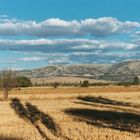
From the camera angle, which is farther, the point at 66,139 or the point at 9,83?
the point at 9,83

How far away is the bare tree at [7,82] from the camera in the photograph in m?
77.1

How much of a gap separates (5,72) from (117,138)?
200 ft

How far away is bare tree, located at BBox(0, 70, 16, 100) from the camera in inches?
3036

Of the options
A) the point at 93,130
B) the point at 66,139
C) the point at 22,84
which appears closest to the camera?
the point at 66,139

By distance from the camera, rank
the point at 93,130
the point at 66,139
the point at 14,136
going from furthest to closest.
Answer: the point at 93,130 < the point at 14,136 < the point at 66,139

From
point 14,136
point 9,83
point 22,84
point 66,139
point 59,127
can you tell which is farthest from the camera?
point 22,84

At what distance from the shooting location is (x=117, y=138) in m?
21.7

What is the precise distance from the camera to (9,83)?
77938mm

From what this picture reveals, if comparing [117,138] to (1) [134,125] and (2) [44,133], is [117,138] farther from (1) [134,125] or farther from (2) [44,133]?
(1) [134,125]

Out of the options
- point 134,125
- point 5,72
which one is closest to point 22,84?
point 5,72

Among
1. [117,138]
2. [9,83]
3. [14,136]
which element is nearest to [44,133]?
[14,136]

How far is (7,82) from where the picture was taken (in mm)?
78188

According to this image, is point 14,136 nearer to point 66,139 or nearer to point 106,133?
point 66,139

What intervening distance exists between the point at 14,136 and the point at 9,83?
55.4m
